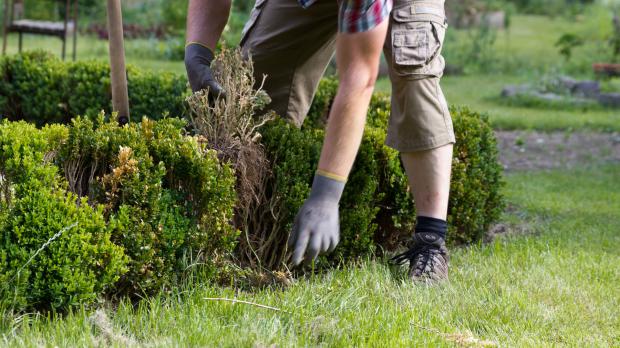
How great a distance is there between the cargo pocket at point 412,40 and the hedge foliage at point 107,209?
0.86 m

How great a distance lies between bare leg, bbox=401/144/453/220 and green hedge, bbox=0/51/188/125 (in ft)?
8.63

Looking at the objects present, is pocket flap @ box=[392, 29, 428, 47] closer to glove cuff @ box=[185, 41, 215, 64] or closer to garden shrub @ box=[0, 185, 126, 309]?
glove cuff @ box=[185, 41, 215, 64]

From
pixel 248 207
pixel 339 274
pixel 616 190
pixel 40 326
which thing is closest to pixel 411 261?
pixel 339 274

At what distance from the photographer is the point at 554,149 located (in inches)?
333

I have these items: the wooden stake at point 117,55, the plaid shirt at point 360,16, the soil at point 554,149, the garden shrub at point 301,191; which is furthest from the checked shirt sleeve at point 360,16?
the soil at point 554,149

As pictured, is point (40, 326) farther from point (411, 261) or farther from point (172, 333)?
point (411, 261)

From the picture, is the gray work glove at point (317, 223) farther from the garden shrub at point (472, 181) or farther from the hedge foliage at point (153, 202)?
the garden shrub at point (472, 181)

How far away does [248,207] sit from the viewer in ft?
11.4

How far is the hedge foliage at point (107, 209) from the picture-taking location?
277 centimetres

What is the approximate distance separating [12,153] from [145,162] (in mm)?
492

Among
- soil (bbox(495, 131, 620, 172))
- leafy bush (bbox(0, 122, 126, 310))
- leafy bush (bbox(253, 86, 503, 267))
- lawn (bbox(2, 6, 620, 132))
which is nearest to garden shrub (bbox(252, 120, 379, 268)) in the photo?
leafy bush (bbox(253, 86, 503, 267))

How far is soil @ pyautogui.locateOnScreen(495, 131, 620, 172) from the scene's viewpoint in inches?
307

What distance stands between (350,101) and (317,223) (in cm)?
43

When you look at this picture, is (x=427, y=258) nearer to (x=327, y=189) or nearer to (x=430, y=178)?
(x=430, y=178)
